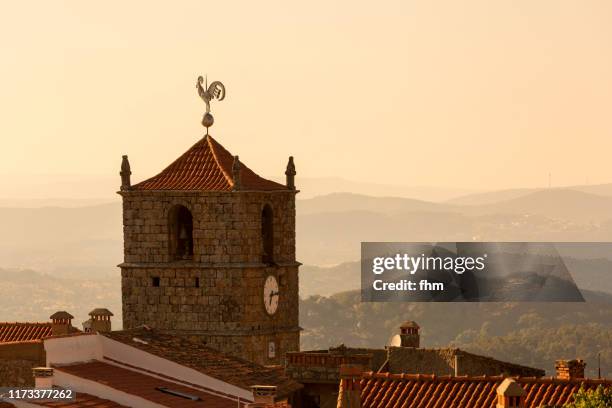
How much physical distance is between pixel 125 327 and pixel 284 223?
6.95m

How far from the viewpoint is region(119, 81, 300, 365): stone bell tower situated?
83000 mm

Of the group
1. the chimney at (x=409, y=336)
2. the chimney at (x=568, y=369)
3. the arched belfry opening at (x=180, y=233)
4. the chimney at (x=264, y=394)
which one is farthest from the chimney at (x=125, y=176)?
the chimney at (x=264, y=394)

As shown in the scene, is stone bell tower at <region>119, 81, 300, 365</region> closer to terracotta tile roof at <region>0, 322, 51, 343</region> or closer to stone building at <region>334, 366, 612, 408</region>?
terracotta tile roof at <region>0, 322, 51, 343</region>

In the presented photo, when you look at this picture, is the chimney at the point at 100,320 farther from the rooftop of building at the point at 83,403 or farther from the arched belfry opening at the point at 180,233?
the rooftop of building at the point at 83,403

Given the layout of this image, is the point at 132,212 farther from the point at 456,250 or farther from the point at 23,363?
the point at 456,250

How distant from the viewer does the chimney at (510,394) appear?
175 feet

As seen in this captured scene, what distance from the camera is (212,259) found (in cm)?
8325

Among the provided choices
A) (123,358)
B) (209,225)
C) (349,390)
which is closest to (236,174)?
(209,225)

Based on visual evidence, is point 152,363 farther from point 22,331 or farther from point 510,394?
point 510,394

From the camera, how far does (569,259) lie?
572 feet

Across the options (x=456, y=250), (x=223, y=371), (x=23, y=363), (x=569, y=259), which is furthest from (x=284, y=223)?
(x=569, y=259)

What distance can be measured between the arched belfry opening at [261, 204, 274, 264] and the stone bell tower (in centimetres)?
4

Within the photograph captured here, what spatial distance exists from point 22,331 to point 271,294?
9.60 meters

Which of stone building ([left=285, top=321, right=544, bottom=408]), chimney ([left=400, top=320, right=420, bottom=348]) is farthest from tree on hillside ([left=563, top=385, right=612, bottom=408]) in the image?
chimney ([left=400, top=320, right=420, bottom=348])
